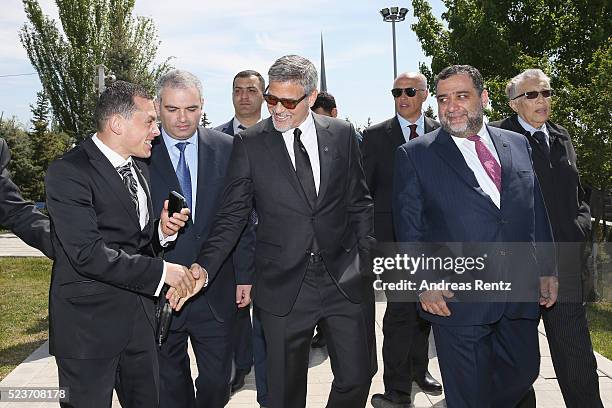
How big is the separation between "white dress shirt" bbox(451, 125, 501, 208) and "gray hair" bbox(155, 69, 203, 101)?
167cm

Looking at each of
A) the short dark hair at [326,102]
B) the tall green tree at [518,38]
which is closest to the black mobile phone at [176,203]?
the short dark hair at [326,102]

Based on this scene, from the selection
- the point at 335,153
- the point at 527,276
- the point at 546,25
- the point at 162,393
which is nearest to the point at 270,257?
the point at 335,153

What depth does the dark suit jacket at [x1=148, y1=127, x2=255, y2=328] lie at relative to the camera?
14.4ft

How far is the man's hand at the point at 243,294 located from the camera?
4.60 meters

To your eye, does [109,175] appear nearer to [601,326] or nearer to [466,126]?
[466,126]

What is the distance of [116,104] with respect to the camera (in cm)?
353

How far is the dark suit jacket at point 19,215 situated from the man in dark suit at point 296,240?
39.8 inches

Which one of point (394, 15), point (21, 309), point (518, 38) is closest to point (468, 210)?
point (21, 309)

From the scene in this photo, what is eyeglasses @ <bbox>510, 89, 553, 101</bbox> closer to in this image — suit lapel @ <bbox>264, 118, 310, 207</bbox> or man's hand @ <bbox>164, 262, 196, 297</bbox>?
suit lapel @ <bbox>264, 118, 310, 207</bbox>

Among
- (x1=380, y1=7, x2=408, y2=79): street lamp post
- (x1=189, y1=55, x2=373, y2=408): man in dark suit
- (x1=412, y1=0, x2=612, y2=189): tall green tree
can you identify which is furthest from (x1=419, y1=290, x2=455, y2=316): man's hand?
(x1=380, y1=7, x2=408, y2=79): street lamp post

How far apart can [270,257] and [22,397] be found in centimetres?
292

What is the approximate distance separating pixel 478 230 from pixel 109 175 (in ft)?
6.84

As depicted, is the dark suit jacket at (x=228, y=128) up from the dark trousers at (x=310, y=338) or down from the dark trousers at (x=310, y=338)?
up

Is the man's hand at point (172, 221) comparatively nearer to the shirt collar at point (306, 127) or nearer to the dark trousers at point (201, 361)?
the dark trousers at point (201, 361)
